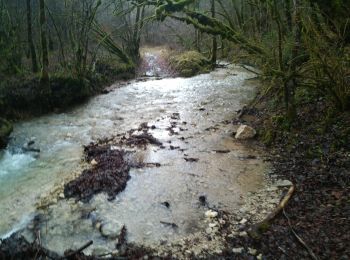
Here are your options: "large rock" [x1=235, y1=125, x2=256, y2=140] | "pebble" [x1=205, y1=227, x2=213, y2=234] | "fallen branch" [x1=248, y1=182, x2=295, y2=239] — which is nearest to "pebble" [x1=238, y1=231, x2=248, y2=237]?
"fallen branch" [x1=248, y1=182, x2=295, y2=239]

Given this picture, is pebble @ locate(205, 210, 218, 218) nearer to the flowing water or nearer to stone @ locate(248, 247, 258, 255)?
the flowing water

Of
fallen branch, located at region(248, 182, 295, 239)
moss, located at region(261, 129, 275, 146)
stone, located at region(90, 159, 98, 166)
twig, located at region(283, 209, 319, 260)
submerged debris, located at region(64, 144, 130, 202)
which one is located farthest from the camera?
moss, located at region(261, 129, 275, 146)

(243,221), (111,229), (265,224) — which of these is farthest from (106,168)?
(265,224)

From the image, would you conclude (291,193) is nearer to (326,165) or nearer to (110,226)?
(326,165)

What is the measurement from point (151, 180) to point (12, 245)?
9.55 ft

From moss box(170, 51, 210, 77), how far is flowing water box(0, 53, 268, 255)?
496 centimetres

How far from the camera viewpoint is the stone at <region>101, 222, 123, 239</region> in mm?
5613

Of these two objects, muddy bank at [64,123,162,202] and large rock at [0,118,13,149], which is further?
large rock at [0,118,13,149]

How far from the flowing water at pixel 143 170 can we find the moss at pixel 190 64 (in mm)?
4956

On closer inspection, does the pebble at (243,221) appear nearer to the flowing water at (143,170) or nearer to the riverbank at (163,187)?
the riverbank at (163,187)

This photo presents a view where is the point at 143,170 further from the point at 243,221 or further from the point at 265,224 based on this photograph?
the point at 265,224

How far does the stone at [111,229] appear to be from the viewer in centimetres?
561

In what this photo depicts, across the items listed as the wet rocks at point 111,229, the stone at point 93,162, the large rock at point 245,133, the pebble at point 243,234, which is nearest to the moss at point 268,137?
the large rock at point 245,133

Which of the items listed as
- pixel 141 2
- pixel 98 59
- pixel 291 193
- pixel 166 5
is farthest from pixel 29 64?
pixel 291 193
